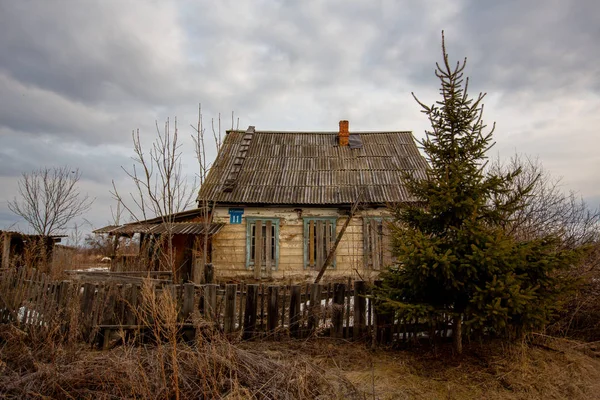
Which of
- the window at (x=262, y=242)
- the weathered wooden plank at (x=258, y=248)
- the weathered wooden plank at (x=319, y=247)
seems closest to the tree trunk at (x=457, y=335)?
the weathered wooden plank at (x=319, y=247)

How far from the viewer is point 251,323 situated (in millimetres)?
5809

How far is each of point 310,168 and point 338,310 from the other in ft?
30.7

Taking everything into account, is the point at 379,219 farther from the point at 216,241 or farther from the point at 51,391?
the point at 51,391

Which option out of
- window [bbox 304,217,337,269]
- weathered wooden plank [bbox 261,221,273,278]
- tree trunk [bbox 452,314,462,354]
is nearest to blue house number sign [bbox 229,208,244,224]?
weathered wooden plank [bbox 261,221,273,278]

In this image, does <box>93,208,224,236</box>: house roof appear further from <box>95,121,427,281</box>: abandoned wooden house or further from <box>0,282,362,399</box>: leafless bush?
<box>0,282,362,399</box>: leafless bush

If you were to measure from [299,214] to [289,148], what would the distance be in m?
4.33

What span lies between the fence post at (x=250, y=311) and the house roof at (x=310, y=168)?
20.1 ft

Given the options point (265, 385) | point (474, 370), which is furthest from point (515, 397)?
point (265, 385)

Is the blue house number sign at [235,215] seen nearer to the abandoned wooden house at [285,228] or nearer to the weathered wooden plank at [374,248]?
the abandoned wooden house at [285,228]

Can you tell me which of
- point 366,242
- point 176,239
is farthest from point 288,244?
point 176,239

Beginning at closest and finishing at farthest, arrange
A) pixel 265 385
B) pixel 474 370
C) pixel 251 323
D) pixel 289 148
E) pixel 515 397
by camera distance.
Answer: pixel 265 385 < pixel 515 397 < pixel 474 370 < pixel 251 323 < pixel 289 148

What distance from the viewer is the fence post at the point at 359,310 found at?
5.67 metres

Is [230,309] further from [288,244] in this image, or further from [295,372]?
[288,244]

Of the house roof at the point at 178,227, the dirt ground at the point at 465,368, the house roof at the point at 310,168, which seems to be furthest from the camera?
the house roof at the point at 310,168
